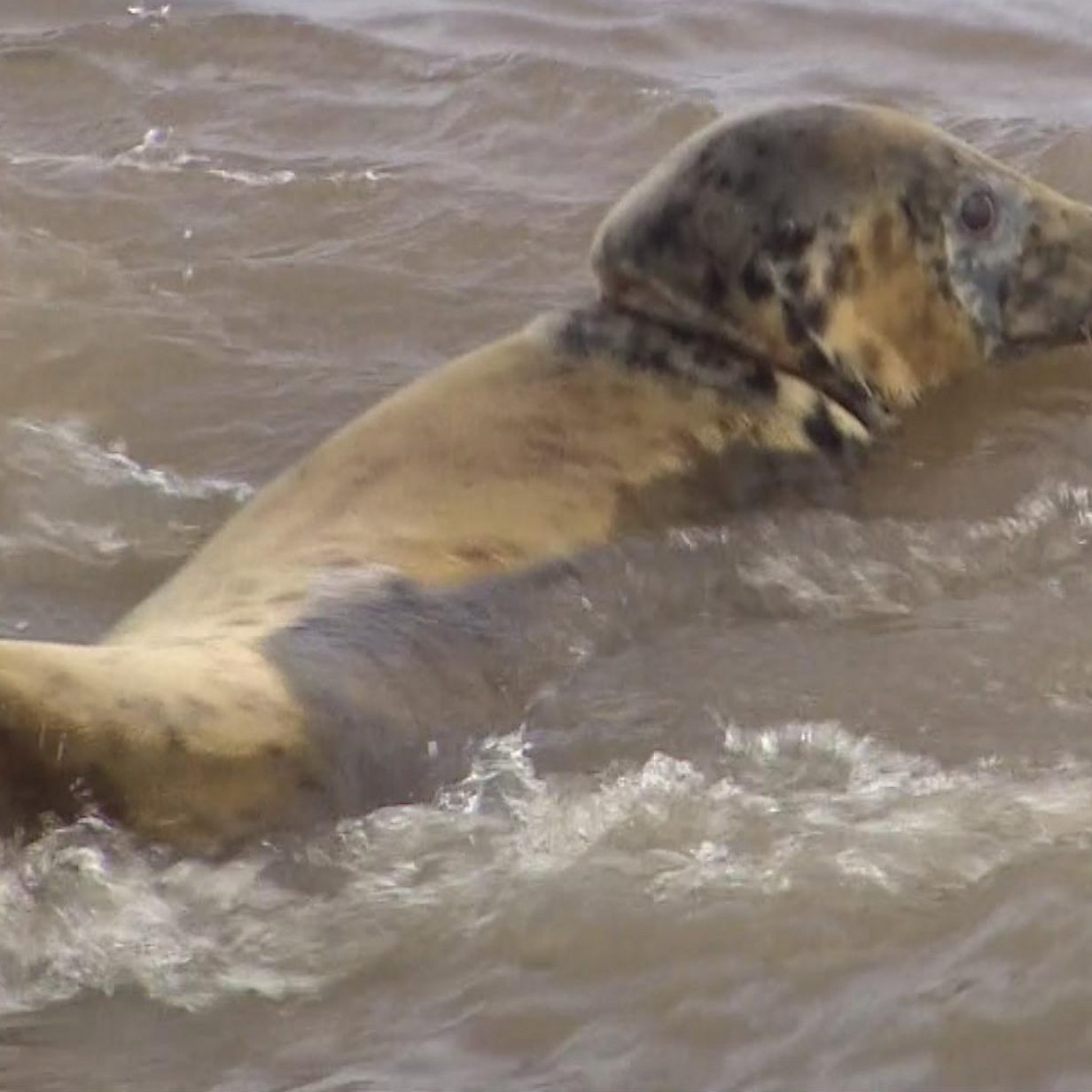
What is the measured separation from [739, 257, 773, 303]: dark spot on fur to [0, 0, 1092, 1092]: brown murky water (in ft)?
1.31

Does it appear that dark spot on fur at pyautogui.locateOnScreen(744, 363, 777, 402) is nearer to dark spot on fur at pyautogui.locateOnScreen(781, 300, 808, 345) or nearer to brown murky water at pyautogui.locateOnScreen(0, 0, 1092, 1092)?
dark spot on fur at pyautogui.locateOnScreen(781, 300, 808, 345)

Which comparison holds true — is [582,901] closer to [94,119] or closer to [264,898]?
[264,898]

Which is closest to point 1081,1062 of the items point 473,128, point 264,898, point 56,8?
point 264,898

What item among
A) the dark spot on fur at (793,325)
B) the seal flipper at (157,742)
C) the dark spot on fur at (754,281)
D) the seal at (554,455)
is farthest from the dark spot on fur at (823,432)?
the seal flipper at (157,742)

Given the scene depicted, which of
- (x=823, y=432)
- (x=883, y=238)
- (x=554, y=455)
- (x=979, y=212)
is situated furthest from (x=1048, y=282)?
(x=554, y=455)

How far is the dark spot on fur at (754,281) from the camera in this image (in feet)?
18.5

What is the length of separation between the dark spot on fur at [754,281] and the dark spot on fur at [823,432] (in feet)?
0.78

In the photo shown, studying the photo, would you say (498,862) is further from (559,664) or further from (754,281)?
(754,281)

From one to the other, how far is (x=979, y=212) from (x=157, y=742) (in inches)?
104

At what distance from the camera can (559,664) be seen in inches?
187

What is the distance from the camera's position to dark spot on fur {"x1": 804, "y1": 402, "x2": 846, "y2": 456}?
18.4 ft

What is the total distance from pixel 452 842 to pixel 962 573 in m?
1.43

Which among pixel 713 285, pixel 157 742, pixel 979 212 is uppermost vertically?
pixel 979 212

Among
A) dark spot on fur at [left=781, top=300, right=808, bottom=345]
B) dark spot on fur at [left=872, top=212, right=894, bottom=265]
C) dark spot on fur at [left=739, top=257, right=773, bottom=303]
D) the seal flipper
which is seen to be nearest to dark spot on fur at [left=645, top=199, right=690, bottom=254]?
dark spot on fur at [left=739, top=257, right=773, bottom=303]
